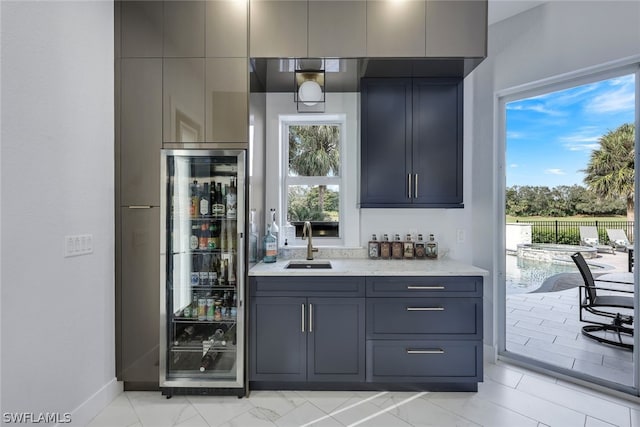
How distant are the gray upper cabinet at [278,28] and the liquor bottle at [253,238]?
1.21 m

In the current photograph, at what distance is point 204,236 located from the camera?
7.68 feet

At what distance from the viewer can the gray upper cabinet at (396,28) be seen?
87.0 inches

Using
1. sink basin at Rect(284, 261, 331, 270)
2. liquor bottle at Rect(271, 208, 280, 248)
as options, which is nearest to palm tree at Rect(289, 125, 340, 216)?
liquor bottle at Rect(271, 208, 280, 248)

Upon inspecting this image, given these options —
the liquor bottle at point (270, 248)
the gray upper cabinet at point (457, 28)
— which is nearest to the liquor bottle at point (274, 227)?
the liquor bottle at point (270, 248)

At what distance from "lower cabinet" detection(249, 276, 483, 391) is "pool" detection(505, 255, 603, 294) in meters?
0.80

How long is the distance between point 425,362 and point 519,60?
8.60 feet

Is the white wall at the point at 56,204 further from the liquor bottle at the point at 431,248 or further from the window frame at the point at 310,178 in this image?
the liquor bottle at the point at 431,248

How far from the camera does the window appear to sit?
119 inches

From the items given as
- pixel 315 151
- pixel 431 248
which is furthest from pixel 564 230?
pixel 315 151

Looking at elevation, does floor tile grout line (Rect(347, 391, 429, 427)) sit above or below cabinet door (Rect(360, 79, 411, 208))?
below

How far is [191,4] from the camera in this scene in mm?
2188

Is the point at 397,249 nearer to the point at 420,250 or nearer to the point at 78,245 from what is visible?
the point at 420,250

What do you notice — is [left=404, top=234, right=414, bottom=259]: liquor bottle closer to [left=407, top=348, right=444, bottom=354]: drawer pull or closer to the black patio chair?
[left=407, top=348, right=444, bottom=354]: drawer pull

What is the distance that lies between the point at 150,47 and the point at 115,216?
48.8 inches
